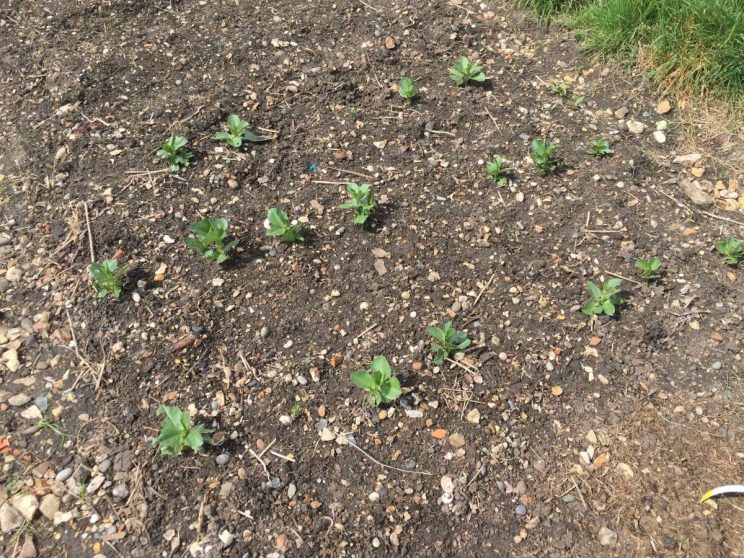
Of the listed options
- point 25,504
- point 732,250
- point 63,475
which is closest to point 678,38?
point 732,250

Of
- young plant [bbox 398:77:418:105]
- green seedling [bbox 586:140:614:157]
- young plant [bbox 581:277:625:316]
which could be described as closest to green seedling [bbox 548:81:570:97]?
green seedling [bbox 586:140:614:157]

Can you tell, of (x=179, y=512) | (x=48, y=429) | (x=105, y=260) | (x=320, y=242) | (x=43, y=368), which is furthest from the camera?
(x=320, y=242)

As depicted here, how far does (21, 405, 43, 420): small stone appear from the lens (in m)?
2.39

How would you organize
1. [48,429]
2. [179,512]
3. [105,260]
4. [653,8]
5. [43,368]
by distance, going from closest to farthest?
1. [179,512]
2. [48,429]
3. [43,368]
4. [105,260]
5. [653,8]

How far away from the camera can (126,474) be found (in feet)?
7.39

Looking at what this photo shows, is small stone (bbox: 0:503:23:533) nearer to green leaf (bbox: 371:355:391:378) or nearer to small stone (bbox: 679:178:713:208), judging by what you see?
green leaf (bbox: 371:355:391:378)

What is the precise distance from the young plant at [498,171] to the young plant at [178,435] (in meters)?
1.93

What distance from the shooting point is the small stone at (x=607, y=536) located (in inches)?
85.4

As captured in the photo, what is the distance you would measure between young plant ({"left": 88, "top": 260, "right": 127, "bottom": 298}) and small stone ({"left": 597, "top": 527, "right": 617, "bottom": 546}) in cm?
223

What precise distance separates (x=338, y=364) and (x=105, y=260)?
1.18 metres

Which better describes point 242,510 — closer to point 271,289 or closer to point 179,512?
point 179,512

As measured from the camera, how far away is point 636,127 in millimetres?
3479

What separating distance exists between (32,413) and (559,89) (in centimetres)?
329

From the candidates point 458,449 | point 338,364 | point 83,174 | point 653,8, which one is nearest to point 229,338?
point 338,364
